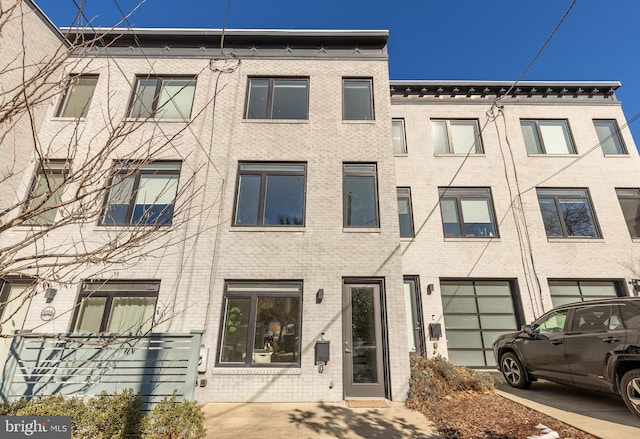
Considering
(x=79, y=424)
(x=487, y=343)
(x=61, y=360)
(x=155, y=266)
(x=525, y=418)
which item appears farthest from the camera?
(x=487, y=343)

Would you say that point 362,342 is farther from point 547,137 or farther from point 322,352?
point 547,137

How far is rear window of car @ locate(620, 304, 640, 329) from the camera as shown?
5.58 meters

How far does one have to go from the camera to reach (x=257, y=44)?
1095cm

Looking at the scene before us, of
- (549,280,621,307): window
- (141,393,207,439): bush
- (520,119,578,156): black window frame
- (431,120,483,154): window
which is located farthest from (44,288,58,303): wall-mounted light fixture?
(520,119,578,156): black window frame

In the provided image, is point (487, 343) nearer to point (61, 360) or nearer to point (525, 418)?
point (525, 418)

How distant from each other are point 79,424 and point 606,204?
53.7ft

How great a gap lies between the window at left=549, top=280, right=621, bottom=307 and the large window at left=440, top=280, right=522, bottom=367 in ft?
4.88

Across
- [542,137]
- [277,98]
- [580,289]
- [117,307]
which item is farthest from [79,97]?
[580,289]

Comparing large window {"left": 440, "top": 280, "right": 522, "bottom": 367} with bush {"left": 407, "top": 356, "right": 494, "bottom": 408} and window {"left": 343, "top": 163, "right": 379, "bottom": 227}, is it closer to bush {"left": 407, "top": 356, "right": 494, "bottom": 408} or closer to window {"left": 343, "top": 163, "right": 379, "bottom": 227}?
bush {"left": 407, "top": 356, "right": 494, "bottom": 408}

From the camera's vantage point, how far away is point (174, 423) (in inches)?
179

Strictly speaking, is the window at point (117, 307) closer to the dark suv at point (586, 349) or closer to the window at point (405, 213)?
the window at point (405, 213)

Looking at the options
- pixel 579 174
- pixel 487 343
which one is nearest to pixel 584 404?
pixel 487 343

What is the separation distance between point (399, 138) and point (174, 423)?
12067 mm

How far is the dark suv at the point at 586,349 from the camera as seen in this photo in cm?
546
